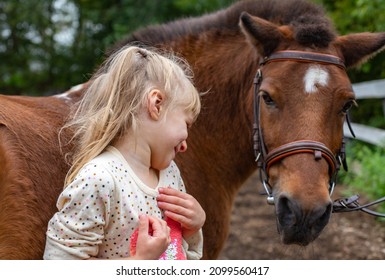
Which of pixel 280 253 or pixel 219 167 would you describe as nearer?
pixel 219 167

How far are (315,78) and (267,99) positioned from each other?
11.2 inches

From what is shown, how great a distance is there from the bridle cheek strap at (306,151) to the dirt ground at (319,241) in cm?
233

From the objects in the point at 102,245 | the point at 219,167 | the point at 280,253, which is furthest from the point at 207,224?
the point at 280,253

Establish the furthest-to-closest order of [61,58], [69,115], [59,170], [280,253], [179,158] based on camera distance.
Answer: [61,58]
[280,253]
[179,158]
[69,115]
[59,170]

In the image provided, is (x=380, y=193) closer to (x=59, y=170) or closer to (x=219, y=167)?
(x=219, y=167)

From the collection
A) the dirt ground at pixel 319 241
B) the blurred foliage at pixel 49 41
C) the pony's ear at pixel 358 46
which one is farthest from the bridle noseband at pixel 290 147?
the blurred foliage at pixel 49 41

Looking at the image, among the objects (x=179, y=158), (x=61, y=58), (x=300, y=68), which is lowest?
(x=61, y=58)

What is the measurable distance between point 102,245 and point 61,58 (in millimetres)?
12684

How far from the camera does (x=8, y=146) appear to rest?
8.30ft

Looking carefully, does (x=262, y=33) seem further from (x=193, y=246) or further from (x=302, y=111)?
(x=193, y=246)

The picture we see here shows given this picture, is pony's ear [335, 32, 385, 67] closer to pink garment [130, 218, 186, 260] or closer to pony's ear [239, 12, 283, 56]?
pony's ear [239, 12, 283, 56]

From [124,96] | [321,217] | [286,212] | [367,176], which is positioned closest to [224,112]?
[286,212]

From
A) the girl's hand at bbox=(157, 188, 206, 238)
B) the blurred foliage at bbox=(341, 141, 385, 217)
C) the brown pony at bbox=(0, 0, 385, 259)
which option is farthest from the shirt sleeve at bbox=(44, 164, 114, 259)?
the blurred foliage at bbox=(341, 141, 385, 217)
